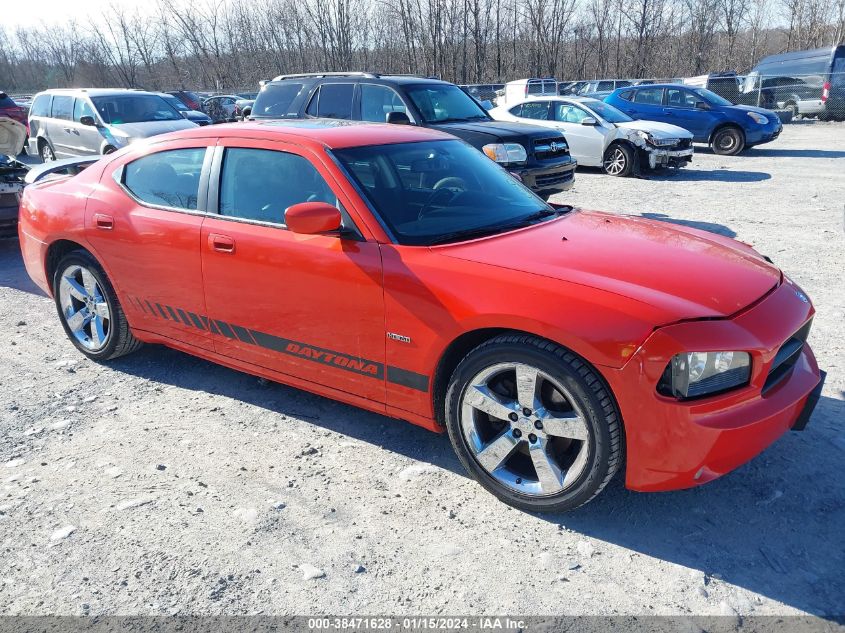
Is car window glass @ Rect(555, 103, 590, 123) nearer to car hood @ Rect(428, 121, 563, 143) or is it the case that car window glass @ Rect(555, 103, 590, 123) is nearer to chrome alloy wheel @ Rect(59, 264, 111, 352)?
car hood @ Rect(428, 121, 563, 143)

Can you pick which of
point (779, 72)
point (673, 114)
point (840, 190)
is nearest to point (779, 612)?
point (840, 190)

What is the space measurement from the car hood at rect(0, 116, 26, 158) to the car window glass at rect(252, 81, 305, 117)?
4132mm

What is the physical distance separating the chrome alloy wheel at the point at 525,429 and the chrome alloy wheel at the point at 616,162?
36.4 feet

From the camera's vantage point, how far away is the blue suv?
1579 cm

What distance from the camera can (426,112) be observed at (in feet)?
29.3

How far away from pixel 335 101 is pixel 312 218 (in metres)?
6.61

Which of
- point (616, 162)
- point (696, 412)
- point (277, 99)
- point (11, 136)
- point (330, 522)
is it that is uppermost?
point (277, 99)

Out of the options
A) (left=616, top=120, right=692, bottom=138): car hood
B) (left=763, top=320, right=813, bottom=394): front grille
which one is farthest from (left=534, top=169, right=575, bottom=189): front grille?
(left=763, top=320, right=813, bottom=394): front grille

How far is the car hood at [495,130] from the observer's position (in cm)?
859

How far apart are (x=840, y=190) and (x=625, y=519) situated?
1043 cm

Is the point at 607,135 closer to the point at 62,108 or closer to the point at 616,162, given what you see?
the point at 616,162

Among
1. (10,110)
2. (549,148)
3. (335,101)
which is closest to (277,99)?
(335,101)

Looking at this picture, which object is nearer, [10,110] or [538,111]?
[538,111]

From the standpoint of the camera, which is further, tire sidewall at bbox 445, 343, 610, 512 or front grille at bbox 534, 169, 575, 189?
front grille at bbox 534, 169, 575, 189
